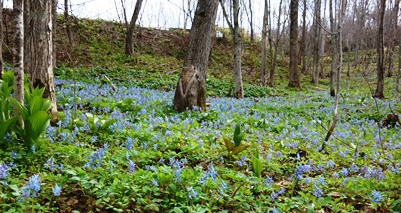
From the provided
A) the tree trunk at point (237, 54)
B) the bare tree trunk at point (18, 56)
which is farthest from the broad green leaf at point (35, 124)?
the tree trunk at point (237, 54)

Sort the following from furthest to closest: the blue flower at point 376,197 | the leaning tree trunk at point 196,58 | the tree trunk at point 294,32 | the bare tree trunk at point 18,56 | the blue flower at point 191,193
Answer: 1. the tree trunk at point 294,32
2. the leaning tree trunk at point 196,58
3. the bare tree trunk at point 18,56
4. the blue flower at point 376,197
5. the blue flower at point 191,193

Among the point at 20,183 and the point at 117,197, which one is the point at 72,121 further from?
the point at 117,197

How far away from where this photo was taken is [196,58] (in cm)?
609

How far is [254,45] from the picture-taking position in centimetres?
2597

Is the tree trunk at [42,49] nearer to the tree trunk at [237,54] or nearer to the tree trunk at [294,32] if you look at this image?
the tree trunk at [237,54]

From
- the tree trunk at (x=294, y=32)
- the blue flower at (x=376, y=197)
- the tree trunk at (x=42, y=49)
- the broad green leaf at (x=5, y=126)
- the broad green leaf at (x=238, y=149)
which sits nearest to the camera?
the blue flower at (x=376, y=197)

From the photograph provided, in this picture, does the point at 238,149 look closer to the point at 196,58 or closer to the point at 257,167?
the point at 257,167

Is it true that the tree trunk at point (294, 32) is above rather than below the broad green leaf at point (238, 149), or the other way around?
above

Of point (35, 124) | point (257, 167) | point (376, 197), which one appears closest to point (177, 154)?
point (257, 167)

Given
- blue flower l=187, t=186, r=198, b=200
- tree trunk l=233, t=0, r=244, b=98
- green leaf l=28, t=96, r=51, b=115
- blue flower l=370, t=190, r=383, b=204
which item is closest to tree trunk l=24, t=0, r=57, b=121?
green leaf l=28, t=96, r=51, b=115

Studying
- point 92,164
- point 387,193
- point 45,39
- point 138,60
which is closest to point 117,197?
point 92,164

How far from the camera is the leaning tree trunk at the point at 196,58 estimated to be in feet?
19.5

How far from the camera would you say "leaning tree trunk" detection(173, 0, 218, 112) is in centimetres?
595

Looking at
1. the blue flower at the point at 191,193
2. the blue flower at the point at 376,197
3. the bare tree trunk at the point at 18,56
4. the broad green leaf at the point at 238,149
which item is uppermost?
the bare tree trunk at the point at 18,56
